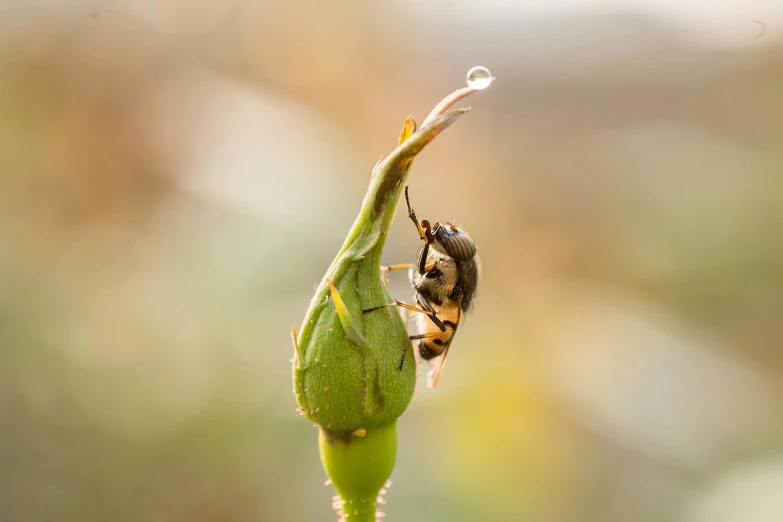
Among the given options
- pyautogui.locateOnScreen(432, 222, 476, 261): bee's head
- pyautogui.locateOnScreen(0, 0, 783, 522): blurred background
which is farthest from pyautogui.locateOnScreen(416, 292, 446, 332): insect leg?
pyautogui.locateOnScreen(0, 0, 783, 522): blurred background

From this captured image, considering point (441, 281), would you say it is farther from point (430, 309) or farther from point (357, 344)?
point (357, 344)

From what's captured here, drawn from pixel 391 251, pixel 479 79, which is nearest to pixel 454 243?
pixel 479 79

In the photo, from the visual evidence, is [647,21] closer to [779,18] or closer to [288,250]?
[779,18]

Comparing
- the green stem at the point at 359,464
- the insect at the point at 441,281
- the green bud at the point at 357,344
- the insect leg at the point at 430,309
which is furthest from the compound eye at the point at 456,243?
the green stem at the point at 359,464

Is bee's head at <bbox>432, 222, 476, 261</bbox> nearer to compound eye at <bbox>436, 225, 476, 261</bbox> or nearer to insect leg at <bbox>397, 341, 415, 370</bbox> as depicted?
compound eye at <bbox>436, 225, 476, 261</bbox>

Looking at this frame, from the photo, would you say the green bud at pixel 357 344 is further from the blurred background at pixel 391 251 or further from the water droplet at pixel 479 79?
the blurred background at pixel 391 251
